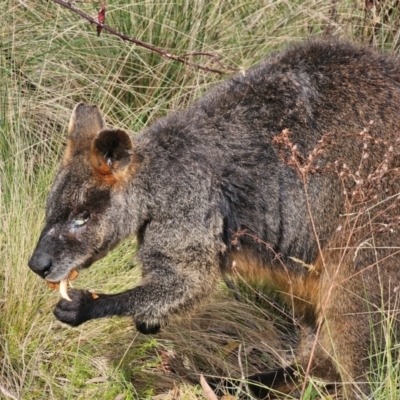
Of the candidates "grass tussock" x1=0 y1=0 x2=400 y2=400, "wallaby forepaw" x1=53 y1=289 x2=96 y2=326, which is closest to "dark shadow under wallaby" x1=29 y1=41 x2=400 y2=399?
"wallaby forepaw" x1=53 y1=289 x2=96 y2=326

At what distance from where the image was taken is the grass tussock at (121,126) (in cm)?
603

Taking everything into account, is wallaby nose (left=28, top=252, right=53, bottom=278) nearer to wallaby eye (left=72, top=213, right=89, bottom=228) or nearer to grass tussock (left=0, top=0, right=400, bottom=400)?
wallaby eye (left=72, top=213, right=89, bottom=228)

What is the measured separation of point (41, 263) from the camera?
5430 millimetres

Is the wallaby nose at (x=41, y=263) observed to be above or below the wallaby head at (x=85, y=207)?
below

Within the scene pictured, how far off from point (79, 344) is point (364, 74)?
2272 mm

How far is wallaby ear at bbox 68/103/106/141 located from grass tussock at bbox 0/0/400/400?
883mm

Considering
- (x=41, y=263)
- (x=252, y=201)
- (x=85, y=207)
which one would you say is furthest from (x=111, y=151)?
(x=252, y=201)

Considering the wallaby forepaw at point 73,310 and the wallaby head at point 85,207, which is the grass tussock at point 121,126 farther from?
the wallaby head at point 85,207

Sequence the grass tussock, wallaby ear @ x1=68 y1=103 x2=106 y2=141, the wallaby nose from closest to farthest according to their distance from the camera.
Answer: the wallaby nose
wallaby ear @ x1=68 y1=103 x2=106 y2=141
the grass tussock

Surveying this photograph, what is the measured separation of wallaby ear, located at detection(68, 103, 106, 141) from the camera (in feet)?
19.1

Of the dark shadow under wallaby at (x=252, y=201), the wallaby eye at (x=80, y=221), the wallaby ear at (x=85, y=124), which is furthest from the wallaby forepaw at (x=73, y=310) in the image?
the wallaby ear at (x=85, y=124)

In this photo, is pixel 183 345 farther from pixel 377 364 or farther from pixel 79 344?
pixel 377 364

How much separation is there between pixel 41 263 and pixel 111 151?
706mm

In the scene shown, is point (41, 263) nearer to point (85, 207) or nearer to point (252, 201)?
point (85, 207)
